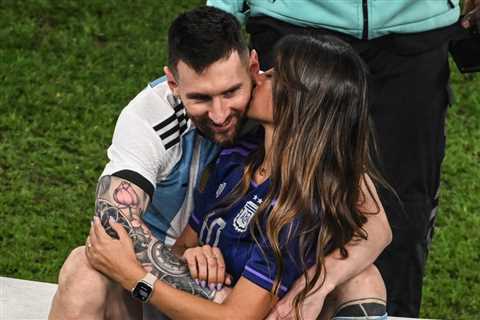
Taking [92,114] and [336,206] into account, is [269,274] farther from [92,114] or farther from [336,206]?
[92,114]

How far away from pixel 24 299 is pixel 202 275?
1.07 m

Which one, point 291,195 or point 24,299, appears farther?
point 24,299

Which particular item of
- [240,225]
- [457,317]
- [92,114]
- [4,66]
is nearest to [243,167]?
[240,225]

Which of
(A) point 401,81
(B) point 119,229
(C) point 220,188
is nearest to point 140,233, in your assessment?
(B) point 119,229

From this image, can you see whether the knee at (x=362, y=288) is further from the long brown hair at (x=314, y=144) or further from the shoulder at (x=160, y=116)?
the shoulder at (x=160, y=116)

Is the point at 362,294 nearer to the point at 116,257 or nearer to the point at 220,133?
the point at 220,133

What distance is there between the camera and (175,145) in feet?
15.9

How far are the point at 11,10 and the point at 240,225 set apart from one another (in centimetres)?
471

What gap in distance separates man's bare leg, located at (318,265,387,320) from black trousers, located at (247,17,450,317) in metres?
0.98

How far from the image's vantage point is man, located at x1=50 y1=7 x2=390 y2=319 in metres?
4.68

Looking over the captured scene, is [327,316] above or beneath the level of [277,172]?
beneath

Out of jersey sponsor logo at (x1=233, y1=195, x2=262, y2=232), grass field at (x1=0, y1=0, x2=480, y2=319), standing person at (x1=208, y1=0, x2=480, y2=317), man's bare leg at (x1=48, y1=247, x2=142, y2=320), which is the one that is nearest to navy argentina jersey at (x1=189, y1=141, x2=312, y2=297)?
jersey sponsor logo at (x1=233, y1=195, x2=262, y2=232)

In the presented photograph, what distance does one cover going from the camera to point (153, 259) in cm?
470

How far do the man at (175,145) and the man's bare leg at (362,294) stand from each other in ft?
0.18
